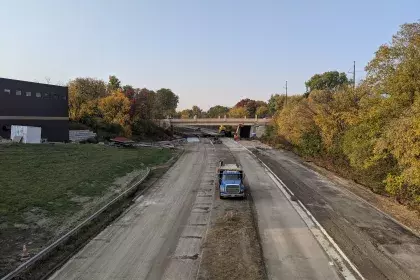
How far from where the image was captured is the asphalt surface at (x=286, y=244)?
50.6ft

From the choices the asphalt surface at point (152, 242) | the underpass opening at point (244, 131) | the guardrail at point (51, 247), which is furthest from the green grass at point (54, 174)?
the underpass opening at point (244, 131)

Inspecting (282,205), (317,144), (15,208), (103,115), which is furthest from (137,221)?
(103,115)

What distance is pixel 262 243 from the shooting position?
1878 cm

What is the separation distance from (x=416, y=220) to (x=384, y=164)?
8371 mm

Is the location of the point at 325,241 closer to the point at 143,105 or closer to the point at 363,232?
the point at 363,232

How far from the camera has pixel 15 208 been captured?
21547 mm

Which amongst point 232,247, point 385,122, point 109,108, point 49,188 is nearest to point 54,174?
point 49,188

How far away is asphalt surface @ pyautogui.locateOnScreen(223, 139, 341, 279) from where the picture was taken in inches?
608

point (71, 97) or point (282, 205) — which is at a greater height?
point (71, 97)

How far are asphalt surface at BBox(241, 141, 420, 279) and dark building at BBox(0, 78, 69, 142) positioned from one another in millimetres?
40683

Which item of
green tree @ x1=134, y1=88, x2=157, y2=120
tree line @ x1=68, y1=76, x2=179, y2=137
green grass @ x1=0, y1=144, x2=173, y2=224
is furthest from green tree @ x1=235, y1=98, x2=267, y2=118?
green grass @ x1=0, y1=144, x2=173, y2=224

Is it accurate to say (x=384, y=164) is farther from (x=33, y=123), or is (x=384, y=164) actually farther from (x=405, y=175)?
(x=33, y=123)

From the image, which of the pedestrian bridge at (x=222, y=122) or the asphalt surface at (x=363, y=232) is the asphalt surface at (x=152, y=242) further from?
the pedestrian bridge at (x=222, y=122)

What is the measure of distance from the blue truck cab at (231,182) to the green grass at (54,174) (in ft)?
28.9
